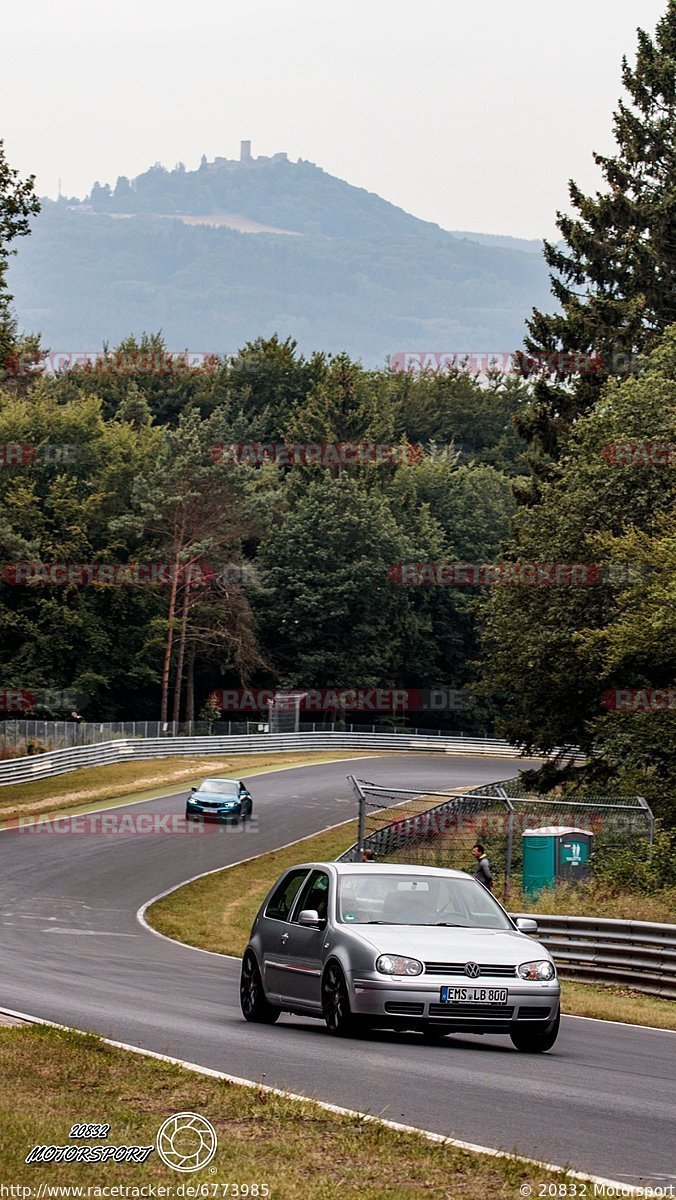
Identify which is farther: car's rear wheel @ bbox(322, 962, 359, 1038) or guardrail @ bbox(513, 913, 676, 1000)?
guardrail @ bbox(513, 913, 676, 1000)

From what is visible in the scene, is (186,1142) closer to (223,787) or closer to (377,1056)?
(377,1056)

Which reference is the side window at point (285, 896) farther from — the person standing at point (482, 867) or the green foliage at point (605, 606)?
the green foliage at point (605, 606)

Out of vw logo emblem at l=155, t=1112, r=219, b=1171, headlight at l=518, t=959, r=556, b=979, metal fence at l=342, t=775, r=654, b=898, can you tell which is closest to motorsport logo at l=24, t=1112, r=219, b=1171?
vw logo emblem at l=155, t=1112, r=219, b=1171

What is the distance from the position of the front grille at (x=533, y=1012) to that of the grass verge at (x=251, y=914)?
415cm

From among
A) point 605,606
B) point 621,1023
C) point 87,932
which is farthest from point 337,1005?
point 605,606

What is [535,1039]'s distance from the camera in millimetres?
12086

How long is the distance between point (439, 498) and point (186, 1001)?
93.4 meters

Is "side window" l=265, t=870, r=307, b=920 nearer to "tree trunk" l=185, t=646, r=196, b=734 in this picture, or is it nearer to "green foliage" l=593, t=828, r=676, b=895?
"green foliage" l=593, t=828, r=676, b=895

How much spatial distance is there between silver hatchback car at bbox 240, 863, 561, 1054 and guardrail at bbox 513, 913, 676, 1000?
6.36 m

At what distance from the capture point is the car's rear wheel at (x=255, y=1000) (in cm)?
1356

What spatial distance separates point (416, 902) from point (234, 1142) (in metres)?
5.54

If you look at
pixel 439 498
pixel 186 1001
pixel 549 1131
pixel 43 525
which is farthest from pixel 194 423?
pixel 549 1131

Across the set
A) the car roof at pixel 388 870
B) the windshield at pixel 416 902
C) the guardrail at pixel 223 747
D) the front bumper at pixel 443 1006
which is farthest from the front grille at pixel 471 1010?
the guardrail at pixel 223 747

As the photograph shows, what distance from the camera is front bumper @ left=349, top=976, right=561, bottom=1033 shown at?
11.6 meters
